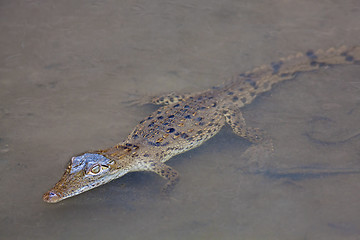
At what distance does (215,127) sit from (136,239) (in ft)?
6.21

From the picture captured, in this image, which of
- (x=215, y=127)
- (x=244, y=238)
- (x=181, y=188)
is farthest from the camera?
(x=215, y=127)

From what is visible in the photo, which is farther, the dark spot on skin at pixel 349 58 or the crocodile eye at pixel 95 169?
the dark spot on skin at pixel 349 58

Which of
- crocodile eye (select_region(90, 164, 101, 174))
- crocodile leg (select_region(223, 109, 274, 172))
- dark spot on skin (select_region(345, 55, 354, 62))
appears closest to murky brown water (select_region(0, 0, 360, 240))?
crocodile leg (select_region(223, 109, 274, 172))

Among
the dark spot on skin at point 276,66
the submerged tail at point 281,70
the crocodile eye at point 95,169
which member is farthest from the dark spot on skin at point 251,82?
the crocodile eye at point 95,169

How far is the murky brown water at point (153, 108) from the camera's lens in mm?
4277

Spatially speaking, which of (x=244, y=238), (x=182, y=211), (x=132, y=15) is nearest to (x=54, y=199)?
(x=182, y=211)

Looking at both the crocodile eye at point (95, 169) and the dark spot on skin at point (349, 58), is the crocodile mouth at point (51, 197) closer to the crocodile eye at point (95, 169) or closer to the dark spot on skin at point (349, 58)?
the crocodile eye at point (95, 169)

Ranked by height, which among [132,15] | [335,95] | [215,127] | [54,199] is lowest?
[54,199]

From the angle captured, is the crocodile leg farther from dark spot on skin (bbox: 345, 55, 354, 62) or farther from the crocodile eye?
dark spot on skin (bbox: 345, 55, 354, 62)

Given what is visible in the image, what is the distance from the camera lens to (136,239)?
410cm

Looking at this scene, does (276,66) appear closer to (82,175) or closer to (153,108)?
(153,108)

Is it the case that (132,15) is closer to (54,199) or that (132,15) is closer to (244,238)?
(54,199)

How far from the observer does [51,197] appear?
4129 millimetres

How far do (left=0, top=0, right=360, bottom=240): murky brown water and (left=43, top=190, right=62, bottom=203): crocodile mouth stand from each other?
272 mm
